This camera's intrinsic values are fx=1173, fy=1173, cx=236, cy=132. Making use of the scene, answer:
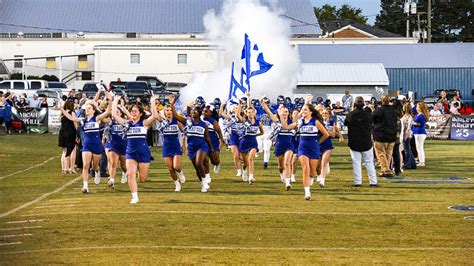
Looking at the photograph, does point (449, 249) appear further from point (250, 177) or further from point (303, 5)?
point (303, 5)

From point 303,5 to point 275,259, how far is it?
8348 cm

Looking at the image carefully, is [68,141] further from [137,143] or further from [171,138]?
[137,143]

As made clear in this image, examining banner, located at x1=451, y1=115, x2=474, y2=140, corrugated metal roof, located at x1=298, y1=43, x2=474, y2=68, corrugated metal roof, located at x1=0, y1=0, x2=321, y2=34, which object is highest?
corrugated metal roof, located at x1=0, y1=0, x2=321, y2=34

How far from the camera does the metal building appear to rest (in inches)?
2707

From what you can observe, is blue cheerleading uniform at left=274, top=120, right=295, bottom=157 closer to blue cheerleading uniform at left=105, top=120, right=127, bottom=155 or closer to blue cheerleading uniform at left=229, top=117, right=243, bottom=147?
blue cheerleading uniform at left=229, top=117, right=243, bottom=147

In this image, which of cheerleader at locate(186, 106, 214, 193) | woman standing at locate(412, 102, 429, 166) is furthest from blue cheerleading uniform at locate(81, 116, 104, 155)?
woman standing at locate(412, 102, 429, 166)

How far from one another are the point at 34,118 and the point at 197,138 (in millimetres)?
28548

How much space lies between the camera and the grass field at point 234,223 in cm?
1418

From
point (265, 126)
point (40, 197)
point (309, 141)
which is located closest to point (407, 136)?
point (265, 126)

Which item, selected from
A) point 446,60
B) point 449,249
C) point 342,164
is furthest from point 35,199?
point 446,60

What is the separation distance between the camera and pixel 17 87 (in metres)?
62.3

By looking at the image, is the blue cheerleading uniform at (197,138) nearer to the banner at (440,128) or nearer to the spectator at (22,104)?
the banner at (440,128)

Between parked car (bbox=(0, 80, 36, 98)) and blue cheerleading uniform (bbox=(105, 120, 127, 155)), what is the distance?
37.3 metres

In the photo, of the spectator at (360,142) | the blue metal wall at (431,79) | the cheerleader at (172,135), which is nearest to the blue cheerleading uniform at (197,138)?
the cheerleader at (172,135)
